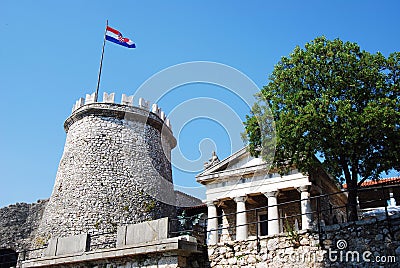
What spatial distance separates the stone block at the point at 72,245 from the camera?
1251 cm

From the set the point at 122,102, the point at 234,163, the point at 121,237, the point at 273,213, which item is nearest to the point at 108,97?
the point at 122,102

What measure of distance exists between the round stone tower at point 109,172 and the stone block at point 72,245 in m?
9.66

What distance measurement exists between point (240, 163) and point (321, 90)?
1056 cm

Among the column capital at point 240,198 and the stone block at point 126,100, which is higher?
the stone block at point 126,100

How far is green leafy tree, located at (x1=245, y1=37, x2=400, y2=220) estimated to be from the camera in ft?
39.6

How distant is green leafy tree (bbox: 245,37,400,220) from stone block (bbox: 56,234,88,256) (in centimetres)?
697

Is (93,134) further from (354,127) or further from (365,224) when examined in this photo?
(365,224)

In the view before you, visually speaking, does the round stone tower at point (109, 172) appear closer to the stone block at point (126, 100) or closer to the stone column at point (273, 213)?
the stone block at point (126, 100)

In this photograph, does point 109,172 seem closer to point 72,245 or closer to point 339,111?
point 72,245

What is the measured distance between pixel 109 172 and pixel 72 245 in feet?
39.5

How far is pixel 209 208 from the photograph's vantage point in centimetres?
2314

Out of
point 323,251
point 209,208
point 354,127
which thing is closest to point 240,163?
point 209,208

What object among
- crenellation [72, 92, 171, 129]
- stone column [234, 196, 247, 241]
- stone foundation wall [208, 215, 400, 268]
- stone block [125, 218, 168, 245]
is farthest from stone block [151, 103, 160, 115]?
stone foundation wall [208, 215, 400, 268]

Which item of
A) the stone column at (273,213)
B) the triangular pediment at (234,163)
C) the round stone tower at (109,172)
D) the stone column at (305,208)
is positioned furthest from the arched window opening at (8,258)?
the stone column at (305,208)
